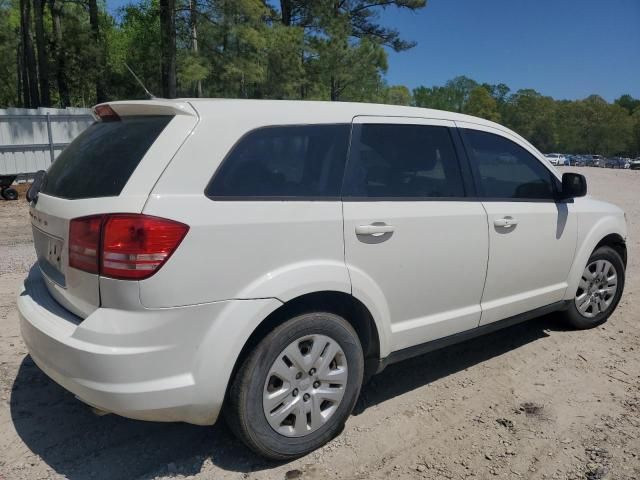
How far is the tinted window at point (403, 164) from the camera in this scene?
9.82 feet

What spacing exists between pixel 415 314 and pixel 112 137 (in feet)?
6.51

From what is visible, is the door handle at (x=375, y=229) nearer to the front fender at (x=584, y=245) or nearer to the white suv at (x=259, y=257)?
the white suv at (x=259, y=257)

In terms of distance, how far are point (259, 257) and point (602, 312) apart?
12.0 ft

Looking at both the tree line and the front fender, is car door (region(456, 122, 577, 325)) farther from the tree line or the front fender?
the tree line

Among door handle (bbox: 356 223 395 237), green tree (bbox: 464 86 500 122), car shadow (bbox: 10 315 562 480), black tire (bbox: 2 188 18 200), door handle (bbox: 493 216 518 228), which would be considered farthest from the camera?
green tree (bbox: 464 86 500 122)

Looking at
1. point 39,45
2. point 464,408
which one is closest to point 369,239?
point 464,408

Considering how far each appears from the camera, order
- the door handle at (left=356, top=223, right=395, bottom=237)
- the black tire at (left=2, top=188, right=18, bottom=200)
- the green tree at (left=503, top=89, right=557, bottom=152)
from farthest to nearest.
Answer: the green tree at (left=503, top=89, right=557, bottom=152), the black tire at (left=2, top=188, right=18, bottom=200), the door handle at (left=356, top=223, right=395, bottom=237)

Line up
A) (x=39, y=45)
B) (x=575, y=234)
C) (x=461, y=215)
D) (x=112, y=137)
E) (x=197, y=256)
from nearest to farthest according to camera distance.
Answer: (x=197, y=256), (x=112, y=137), (x=461, y=215), (x=575, y=234), (x=39, y=45)

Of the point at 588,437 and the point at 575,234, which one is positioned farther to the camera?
the point at 575,234

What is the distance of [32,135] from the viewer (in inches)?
609

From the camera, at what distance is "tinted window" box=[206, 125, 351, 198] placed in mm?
2543

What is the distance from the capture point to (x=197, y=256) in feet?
7.67

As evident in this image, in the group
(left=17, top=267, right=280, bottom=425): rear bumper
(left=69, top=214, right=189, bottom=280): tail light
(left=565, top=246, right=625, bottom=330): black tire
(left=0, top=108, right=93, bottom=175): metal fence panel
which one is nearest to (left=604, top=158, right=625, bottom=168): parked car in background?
(left=0, top=108, right=93, bottom=175): metal fence panel

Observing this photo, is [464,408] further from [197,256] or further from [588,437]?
[197,256]
